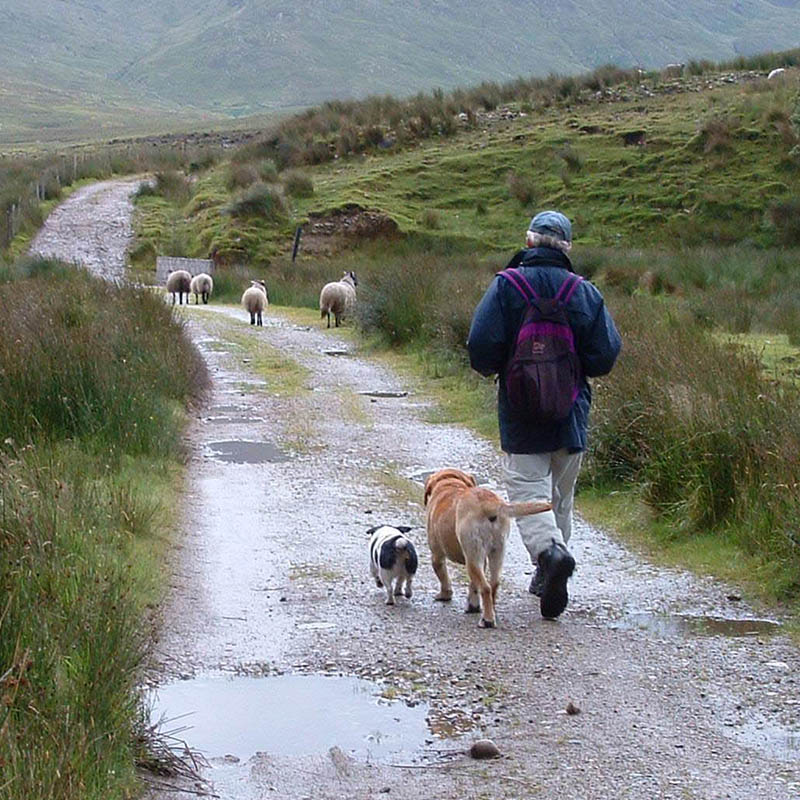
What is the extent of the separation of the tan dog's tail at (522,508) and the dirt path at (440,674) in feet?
1.89

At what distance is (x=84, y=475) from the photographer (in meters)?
8.16

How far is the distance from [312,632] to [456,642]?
2.37ft

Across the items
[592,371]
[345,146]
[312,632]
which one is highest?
[345,146]

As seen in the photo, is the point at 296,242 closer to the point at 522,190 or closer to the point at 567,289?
the point at 522,190

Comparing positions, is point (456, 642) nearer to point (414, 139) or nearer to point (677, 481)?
point (677, 481)

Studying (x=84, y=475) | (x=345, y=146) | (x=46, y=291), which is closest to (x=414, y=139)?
(x=345, y=146)

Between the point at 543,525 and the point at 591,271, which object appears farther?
the point at 591,271

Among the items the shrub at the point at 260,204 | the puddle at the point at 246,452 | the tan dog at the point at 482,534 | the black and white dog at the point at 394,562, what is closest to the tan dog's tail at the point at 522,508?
the tan dog at the point at 482,534

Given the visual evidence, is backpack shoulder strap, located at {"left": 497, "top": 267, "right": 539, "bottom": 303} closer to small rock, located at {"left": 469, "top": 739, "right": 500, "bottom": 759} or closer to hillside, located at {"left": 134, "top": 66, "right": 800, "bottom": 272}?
small rock, located at {"left": 469, "top": 739, "right": 500, "bottom": 759}

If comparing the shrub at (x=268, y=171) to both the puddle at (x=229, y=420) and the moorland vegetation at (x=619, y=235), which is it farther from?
the puddle at (x=229, y=420)

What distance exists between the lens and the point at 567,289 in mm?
7109

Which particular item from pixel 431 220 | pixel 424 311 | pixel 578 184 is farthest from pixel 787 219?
pixel 424 311

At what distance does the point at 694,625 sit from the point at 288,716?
92.6 inches

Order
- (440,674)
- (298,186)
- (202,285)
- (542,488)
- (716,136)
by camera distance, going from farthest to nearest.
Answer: (298,186) → (716,136) → (202,285) → (542,488) → (440,674)
